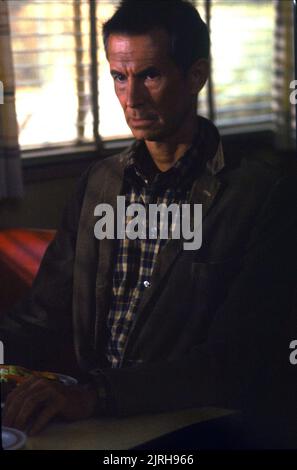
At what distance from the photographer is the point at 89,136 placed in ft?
9.24

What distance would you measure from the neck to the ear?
5 cm

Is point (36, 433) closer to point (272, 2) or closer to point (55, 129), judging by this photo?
point (55, 129)

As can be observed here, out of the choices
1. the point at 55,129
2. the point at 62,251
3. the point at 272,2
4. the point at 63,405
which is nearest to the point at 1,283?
the point at 62,251

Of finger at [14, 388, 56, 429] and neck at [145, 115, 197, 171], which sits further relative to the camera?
neck at [145, 115, 197, 171]

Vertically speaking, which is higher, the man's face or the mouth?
the man's face

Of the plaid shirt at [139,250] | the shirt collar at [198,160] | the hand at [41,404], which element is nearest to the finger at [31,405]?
the hand at [41,404]

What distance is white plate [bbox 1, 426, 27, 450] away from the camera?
784 millimetres

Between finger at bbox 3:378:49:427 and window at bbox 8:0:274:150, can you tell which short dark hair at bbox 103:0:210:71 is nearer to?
finger at bbox 3:378:49:427

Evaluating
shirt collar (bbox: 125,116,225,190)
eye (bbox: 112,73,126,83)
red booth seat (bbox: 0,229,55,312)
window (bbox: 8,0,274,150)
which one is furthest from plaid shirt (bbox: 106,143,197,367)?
window (bbox: 8,0,274,150)

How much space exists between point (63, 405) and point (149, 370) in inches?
5.6

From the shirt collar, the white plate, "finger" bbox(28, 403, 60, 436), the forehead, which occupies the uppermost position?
the forehead

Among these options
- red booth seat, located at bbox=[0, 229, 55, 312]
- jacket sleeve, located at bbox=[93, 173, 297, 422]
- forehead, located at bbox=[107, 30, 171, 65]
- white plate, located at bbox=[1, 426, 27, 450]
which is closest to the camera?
white plate, located at bbox=[1, 426, 27, 450]

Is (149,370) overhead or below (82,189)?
below

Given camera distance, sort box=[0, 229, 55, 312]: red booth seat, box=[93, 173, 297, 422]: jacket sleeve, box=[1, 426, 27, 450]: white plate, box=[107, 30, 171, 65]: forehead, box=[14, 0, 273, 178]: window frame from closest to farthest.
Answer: box=[1, 426, 27, 450]: white plate, box=[93, 173, 297, 422]: jacket sleeve, box=[107, 30, 171, 65]: forehead, box=[0, 229, 55, 312]: red booth seat, box=[14, 0, 273, 178]: window frame
